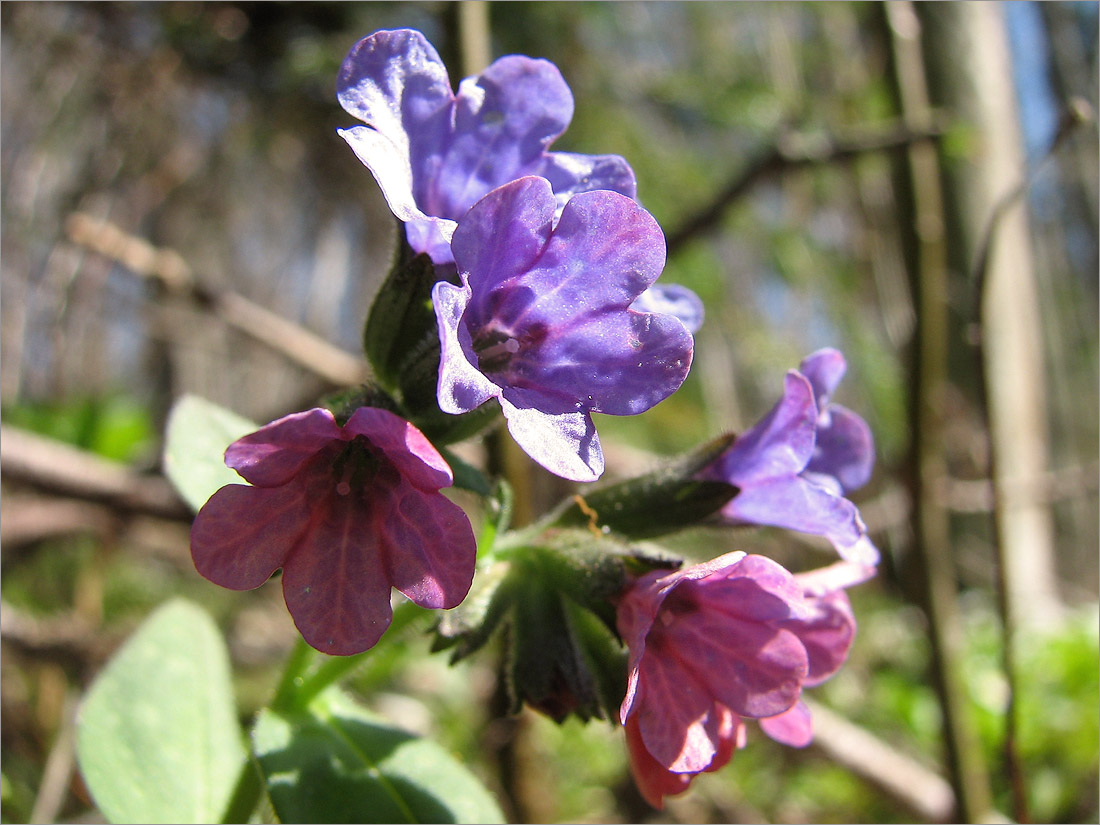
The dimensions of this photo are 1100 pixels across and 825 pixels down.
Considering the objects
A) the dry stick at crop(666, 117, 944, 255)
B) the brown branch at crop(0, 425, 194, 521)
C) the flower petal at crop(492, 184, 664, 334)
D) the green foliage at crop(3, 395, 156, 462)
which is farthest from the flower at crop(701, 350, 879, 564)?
the green foliage at crop(3, 395, 156, 462)

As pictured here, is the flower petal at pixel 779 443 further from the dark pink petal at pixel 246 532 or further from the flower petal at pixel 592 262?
the dark pink petal at pixel 246 532

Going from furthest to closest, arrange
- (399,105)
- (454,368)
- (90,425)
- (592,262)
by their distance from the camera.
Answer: (90,425), (399,105), (592,262), (454,368)

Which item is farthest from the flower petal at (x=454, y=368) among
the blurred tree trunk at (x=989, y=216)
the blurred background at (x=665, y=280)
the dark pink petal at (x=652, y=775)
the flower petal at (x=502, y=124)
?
the blurred tree trunk at (x=989, y=216)

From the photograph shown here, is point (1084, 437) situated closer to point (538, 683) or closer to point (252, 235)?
point (252, 235)

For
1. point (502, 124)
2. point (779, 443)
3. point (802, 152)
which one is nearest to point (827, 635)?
point (779, 443)

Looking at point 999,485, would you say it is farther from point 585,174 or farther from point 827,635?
point 585,174

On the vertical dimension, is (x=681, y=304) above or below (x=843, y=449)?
above
